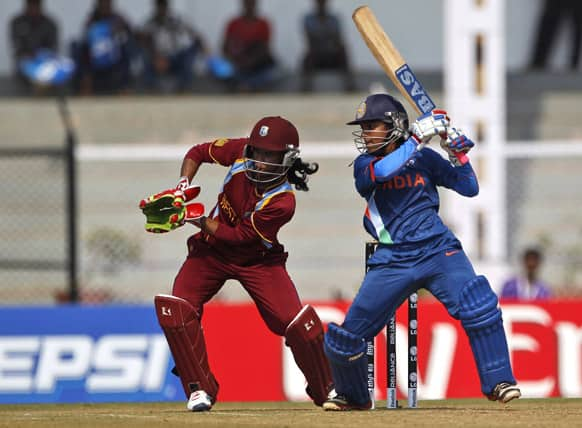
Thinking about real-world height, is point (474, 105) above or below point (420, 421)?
above

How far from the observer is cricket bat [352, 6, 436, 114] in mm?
8609

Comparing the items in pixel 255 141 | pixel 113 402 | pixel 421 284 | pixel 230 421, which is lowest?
pixel 113 402

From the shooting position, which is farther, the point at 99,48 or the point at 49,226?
the point at 99,48

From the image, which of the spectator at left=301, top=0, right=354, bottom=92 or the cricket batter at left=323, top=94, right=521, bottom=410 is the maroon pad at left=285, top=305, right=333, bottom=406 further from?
the spectator at left=301, top=0, right=354, bottom=92

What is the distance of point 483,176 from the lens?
14977 millimetres

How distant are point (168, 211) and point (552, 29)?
11.7 metres

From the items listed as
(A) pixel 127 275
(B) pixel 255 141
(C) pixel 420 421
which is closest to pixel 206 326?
(A) pixel 127 275

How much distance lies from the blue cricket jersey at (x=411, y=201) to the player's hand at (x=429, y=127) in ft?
0.49

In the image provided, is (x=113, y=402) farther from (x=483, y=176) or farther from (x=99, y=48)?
(x=99, y=48)

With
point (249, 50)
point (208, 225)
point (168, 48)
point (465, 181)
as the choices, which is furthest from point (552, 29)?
point (208, 225)

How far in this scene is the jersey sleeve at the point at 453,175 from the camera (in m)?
8.23

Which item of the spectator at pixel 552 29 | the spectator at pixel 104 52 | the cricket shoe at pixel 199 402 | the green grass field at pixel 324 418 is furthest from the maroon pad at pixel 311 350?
the spectator at pixel 552 29

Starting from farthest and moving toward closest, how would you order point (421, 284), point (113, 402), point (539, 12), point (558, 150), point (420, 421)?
1. point (539, 12)
2. point (558, 150)
3. point (113, 402)
4. point (421, 284)
5. point (420, 421)

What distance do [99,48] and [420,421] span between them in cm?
1062
